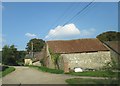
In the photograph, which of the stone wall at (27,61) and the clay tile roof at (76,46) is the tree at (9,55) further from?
the clay tile roof at (76,46)

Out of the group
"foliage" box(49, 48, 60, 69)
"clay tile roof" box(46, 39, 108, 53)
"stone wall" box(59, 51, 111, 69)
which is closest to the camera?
"stone wall" box(59, 51, 111, 69)

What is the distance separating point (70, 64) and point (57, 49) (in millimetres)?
4402

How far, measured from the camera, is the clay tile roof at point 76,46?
48.8 metres

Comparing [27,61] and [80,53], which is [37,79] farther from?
[27,61]

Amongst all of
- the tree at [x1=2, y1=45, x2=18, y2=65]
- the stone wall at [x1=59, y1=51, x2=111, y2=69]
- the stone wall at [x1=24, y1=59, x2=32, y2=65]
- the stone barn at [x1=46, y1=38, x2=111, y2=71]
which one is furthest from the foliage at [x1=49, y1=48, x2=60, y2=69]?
the stone wall at [x1=24, y1=59, x2=32, y2=65]

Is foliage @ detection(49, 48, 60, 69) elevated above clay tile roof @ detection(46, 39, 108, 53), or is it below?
below

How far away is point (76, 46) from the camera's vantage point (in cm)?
5041

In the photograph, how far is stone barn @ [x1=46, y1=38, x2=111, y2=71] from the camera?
46.8 metres

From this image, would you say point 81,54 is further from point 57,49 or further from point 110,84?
point 110,84

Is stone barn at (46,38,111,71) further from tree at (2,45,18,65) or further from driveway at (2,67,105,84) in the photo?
tree at (2,45,18,65)

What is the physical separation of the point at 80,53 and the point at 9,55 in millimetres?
41675

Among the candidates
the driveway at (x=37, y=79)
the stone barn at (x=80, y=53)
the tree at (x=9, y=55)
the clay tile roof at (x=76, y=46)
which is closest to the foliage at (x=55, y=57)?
the stone barn at (x=80, y=53)

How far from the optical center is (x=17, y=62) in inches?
3649

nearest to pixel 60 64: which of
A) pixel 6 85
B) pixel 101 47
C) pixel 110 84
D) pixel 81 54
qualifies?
pixel 81 54
